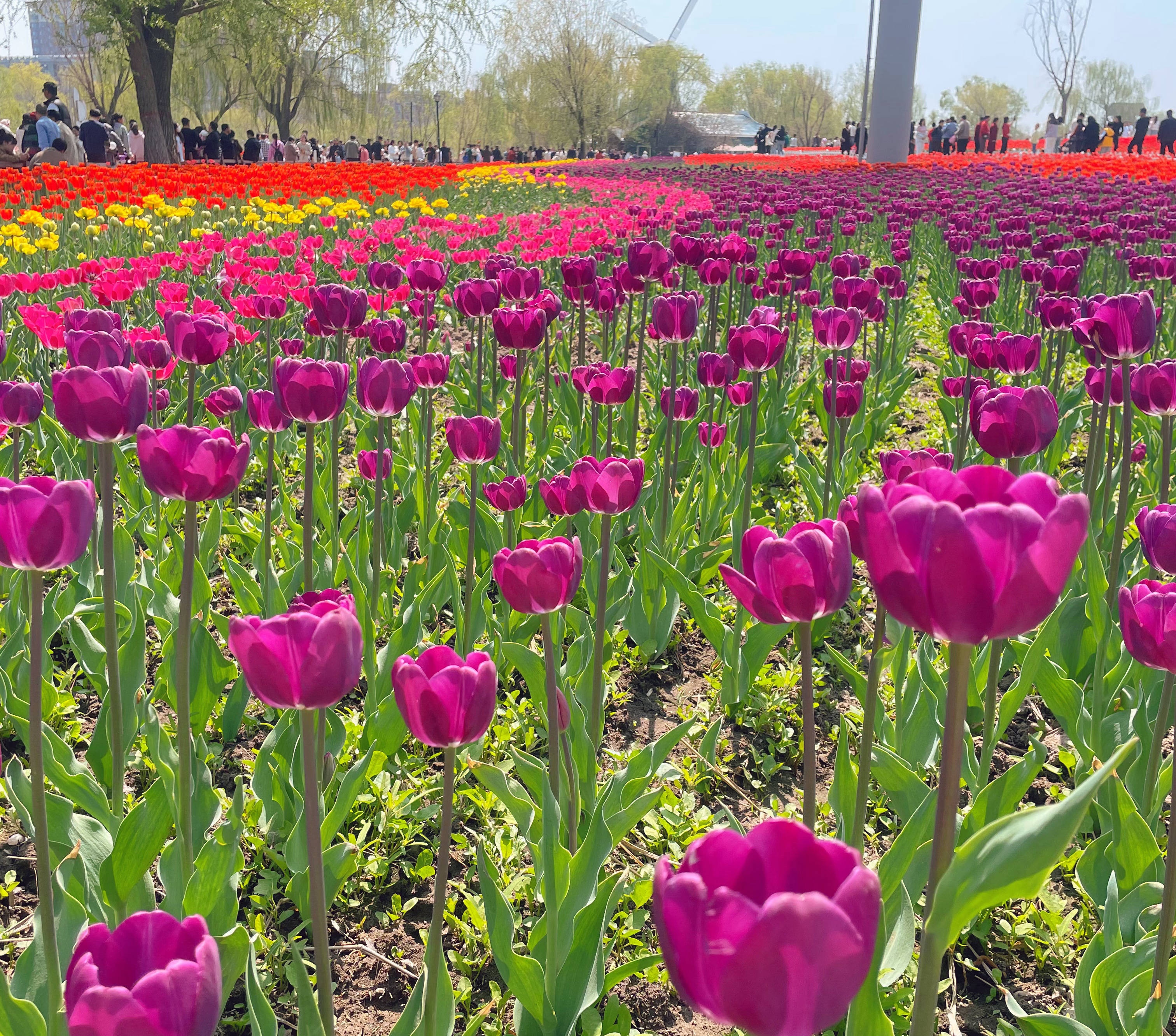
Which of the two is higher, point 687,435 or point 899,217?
point 899,217

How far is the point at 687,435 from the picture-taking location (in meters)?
4.09

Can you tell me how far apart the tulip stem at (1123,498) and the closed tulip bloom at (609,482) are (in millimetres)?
1211

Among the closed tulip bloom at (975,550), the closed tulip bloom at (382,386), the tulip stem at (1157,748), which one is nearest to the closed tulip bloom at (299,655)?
the closed tulip bloom at (975,550)

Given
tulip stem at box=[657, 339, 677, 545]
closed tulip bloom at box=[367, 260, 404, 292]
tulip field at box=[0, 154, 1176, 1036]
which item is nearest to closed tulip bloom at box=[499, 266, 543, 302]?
tulip field at box=[0, 154, 1176, 1036]

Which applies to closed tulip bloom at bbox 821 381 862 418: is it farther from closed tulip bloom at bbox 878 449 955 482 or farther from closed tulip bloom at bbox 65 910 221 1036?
closed tulip bloom at bbox 65 910 221 1036

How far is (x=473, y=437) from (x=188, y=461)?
1002 mm

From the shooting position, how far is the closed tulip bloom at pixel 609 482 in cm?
198

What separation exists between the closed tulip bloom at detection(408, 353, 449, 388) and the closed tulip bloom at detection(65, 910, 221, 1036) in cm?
252

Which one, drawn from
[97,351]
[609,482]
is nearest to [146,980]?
[609,482]

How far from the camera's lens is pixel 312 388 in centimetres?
213

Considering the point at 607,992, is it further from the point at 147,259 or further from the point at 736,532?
the point at 147,259

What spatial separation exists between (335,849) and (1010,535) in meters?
1.38

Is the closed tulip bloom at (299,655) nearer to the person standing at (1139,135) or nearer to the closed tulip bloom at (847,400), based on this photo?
the closed tulip bloom at (847,400)

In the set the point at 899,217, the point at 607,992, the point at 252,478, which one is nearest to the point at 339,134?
the point at 899,217
